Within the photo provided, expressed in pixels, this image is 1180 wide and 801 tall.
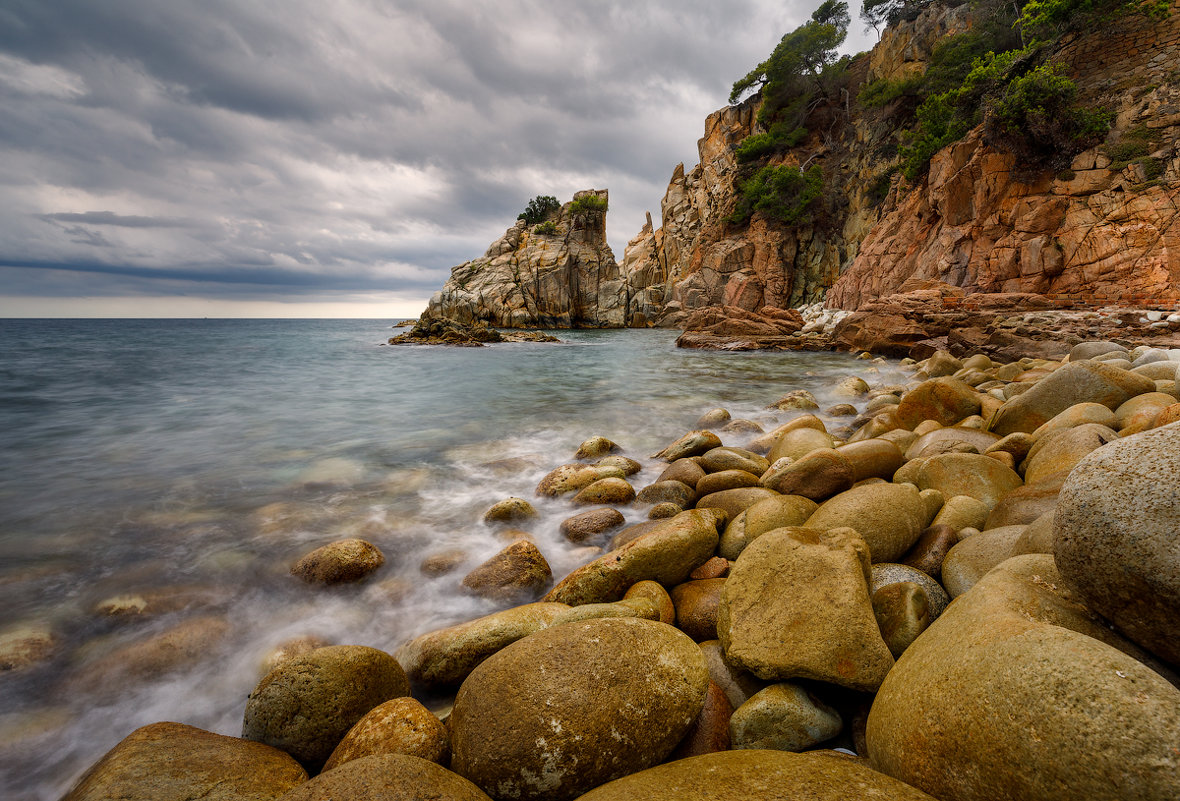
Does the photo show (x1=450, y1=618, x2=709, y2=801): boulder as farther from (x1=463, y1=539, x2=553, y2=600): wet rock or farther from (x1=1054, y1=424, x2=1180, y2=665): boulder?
(x1=463, y1=539, x2=553, y2=600): wet rock

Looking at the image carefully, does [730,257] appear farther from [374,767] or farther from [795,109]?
[374,767]

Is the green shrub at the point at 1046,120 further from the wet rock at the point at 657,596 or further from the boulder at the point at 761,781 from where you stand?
the boulder at the point at 761,781

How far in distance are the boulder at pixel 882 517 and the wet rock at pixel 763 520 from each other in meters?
0.25

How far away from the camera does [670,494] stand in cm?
484

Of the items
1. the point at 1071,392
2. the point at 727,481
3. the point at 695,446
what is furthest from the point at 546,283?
the point at 1071,392

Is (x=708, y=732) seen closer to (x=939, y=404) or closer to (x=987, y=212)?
(x=939, y=404)

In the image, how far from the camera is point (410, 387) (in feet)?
49.2

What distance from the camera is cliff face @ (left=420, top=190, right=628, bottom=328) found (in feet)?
170

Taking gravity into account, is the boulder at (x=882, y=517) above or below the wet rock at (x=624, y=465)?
above

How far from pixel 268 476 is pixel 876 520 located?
719cm

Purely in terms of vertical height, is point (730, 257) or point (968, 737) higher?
point (730, 257)

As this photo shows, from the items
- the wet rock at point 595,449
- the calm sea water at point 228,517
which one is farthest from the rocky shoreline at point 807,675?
the wet rock at point 595,449

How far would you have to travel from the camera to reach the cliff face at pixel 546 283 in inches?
2037

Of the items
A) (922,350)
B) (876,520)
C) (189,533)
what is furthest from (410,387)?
(922,350)
